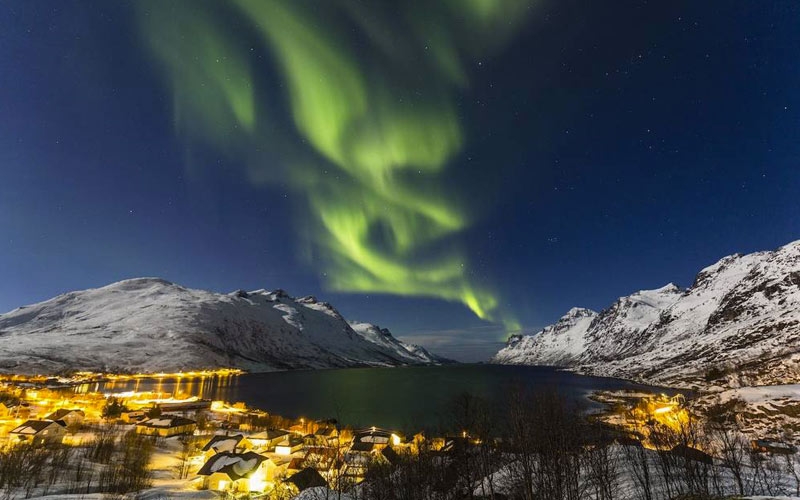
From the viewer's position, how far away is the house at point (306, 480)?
46094 millimetres

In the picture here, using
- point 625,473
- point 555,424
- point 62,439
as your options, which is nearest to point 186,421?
point 62,439

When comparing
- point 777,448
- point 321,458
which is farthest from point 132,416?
point 777,448

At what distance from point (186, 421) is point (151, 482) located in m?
44.7

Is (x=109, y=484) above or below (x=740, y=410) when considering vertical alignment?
below

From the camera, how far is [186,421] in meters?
87.7

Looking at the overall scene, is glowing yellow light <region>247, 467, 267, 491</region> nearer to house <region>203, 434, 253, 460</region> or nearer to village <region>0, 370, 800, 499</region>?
village <region>0, 370, 800, 499</region>

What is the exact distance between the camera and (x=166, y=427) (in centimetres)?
8262

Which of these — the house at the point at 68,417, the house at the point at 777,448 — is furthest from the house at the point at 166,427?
the house at the point at 777,448

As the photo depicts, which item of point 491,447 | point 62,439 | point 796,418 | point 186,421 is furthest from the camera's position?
point 186,421

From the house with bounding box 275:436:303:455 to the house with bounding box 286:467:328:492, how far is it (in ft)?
82.9

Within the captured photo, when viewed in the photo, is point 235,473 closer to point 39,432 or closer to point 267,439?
point 267,439

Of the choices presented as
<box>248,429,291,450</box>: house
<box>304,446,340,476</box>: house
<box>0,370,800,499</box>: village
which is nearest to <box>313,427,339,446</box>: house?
<box>0,370,800,499</box>: village

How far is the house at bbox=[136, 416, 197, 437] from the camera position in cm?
8132

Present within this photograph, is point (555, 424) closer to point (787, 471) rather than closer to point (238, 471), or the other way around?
point (787, 471)
